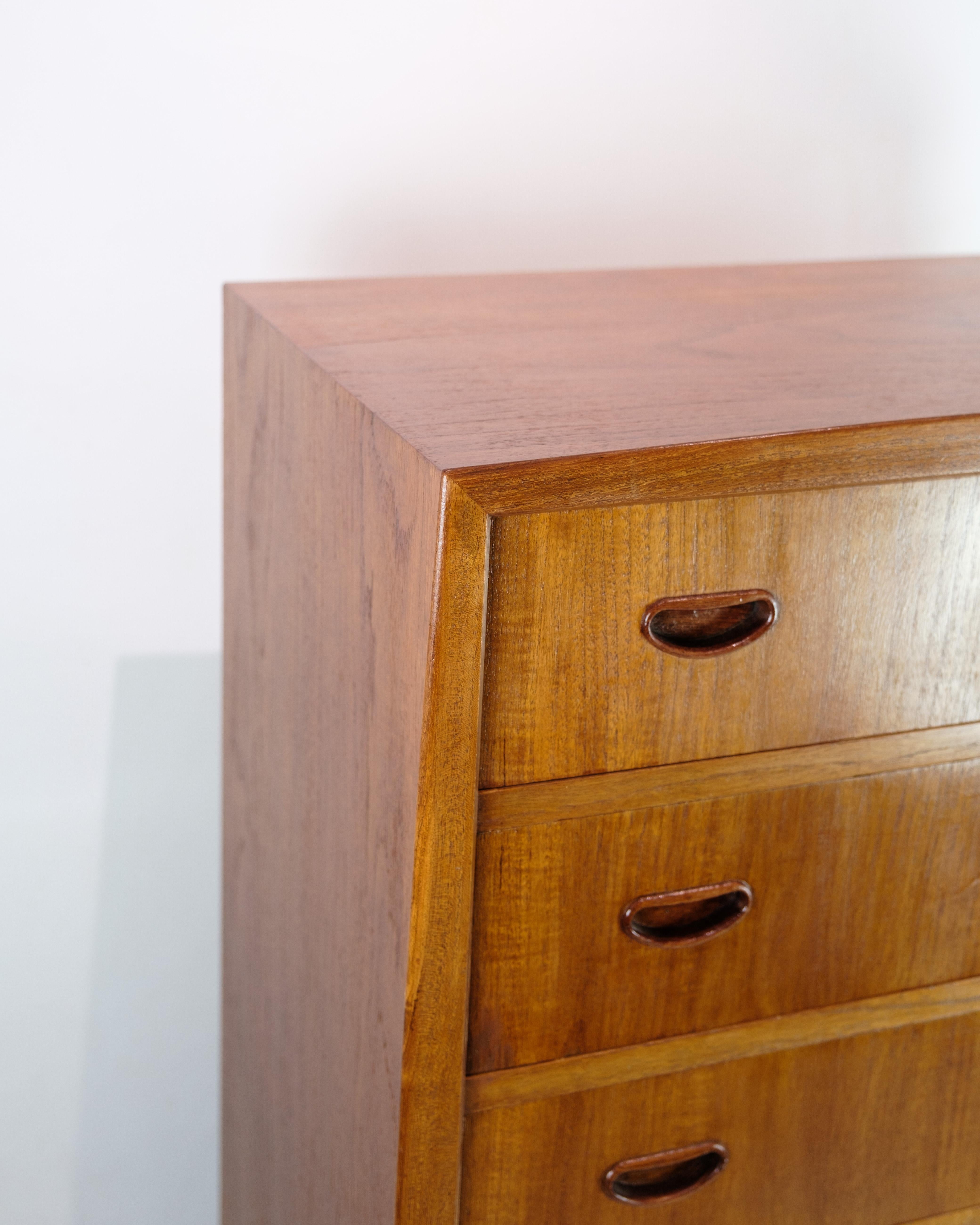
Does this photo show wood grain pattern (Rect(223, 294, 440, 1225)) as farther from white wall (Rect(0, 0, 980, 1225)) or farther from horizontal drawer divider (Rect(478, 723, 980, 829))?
white wall (Rect(0, 0, 980, 1225))

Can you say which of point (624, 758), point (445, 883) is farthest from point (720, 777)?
point (445, 883)

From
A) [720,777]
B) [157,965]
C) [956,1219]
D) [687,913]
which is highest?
[720,777]

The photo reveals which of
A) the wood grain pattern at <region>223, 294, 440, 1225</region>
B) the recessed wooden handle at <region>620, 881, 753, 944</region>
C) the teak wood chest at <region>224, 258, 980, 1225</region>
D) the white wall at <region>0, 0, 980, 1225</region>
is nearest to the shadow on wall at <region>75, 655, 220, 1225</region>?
the white wall at <region>0, 0, 980, 1225</region>

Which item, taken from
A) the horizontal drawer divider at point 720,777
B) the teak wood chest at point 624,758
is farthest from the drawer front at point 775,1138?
the horizontal drawer divider at point 720,777

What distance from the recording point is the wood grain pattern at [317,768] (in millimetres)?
705

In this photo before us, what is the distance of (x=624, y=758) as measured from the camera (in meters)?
0.73

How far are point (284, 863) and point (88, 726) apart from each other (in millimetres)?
415

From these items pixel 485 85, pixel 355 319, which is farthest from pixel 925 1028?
pixel 485 85

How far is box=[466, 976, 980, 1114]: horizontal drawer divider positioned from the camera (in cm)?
76

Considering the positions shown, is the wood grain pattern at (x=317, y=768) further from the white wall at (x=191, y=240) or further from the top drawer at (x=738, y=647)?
the white wall at (x=191, y=240)

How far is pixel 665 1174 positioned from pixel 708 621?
1.19 feet

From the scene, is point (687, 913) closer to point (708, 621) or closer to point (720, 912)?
point (720, 912)

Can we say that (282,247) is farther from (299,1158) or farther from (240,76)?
(299,1158)

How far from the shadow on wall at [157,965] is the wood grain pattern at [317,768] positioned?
220mm
